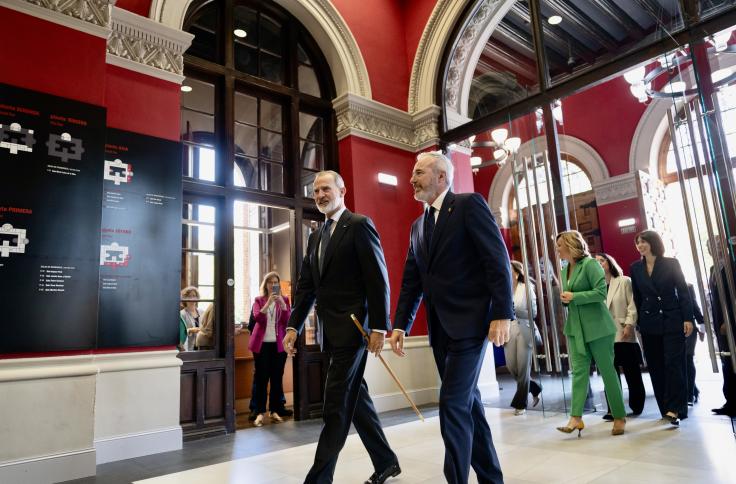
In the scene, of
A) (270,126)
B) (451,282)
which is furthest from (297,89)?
(451,282)

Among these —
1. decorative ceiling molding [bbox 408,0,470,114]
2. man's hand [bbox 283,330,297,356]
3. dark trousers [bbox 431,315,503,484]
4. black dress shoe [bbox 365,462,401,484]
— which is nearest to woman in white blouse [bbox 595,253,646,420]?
black dress shoe [bbox 365,462,401,484]

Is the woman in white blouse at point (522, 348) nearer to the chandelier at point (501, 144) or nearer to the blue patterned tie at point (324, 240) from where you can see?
the chandelier at point (501, 144)

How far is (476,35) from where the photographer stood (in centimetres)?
632

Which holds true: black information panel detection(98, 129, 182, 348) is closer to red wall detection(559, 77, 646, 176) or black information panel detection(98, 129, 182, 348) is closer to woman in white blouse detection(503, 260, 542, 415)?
woman in white blouse detection(503, 260, 542, 415)

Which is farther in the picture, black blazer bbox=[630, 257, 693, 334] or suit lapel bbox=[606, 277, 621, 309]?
suit lapel bbox=[606, 277, 621, 309]

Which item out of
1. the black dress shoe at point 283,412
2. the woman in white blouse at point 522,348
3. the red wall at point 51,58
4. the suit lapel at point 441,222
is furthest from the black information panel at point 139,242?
the woman in white blouse at point 522,348

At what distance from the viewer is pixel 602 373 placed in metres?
3.58

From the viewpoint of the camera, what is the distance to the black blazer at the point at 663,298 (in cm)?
382

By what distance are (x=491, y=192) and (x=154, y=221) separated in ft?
26.2

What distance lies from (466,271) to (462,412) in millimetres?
567

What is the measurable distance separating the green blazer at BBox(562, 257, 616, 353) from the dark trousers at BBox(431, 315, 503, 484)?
162 centimetres

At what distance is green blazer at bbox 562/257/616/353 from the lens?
140 inches

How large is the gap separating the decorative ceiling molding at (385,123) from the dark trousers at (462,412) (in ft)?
13.6

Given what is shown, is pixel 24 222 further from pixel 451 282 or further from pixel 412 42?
pixel 412 42
